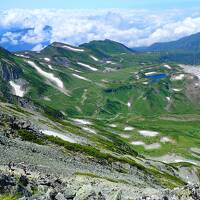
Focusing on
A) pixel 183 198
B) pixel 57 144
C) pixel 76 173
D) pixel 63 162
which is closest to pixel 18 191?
pixel 183 198

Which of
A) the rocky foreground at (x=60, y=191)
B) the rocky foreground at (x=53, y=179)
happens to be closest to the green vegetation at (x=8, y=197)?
the rocky foreground at (x=53, y=179)

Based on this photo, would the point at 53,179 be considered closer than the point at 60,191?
No

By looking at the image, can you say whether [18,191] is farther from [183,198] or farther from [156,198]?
[183,198]

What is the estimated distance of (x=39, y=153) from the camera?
214 ft

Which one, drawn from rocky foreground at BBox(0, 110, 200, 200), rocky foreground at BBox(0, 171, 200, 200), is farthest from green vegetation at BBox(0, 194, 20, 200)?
rocky foreground at BBox(0, 171, 200, 200)

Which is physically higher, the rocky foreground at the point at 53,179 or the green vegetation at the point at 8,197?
the green vegetation at the point at 8,197

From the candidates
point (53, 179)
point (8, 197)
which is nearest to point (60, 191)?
point (8, 197)

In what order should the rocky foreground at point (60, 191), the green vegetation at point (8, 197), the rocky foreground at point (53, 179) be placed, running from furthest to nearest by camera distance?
the rocky foreground at point (53, 179) < the green vegetation at point (8, 197) < the rocky foreground at point (60, 191)

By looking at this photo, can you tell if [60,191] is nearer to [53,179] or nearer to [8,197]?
[8,197]

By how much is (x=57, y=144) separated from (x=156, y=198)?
5185 centimetres

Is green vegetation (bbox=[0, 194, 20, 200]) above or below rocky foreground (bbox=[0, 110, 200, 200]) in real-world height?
above

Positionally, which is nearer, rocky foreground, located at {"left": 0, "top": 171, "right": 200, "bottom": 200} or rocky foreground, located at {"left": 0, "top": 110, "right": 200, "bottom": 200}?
rocky foreground, located at {"left": 0, "top": 171, "right": 200, "bottom": 200}

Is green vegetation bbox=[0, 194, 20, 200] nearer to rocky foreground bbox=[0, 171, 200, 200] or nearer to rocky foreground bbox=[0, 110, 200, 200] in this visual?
rocky foreground bbox=[0, 110, 200, 200]

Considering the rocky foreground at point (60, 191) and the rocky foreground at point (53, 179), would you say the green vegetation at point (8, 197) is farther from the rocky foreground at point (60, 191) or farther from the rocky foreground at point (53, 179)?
the rocky foreground at point (60, 191)
